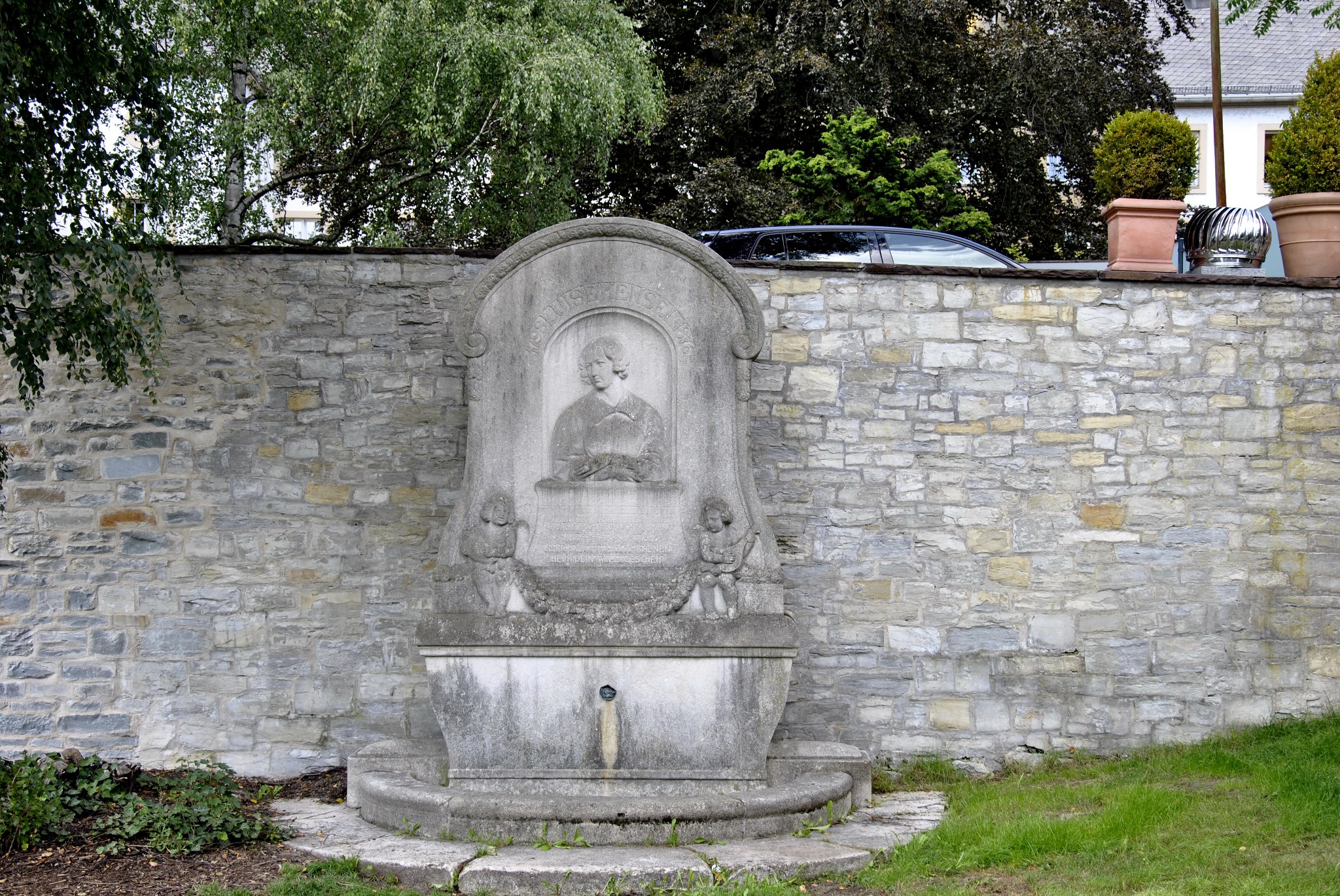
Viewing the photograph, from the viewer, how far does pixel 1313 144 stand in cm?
718

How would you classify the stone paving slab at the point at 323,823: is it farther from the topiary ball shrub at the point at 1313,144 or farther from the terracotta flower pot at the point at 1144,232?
the topiary ball shrub at the point at 1313,144

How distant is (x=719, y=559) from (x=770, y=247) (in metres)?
4.43

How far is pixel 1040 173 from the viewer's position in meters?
14.7

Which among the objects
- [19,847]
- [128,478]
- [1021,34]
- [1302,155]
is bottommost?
[19,847]

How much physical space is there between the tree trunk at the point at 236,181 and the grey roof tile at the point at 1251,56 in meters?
14.8

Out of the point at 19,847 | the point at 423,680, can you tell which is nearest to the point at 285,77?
the point at 423,680

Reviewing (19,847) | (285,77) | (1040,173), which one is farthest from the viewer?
(1040,173)

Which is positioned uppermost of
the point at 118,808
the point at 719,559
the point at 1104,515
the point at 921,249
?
the point at 921,249

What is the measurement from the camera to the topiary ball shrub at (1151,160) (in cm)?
749

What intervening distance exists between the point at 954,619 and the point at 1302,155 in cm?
352

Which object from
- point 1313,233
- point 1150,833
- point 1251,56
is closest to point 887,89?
point 1313,233

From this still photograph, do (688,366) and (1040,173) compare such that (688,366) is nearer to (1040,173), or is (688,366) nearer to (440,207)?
(440,207)

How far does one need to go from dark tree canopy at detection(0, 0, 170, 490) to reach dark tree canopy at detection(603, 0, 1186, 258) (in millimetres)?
7601

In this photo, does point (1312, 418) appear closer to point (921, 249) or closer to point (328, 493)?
point (921, 249)
